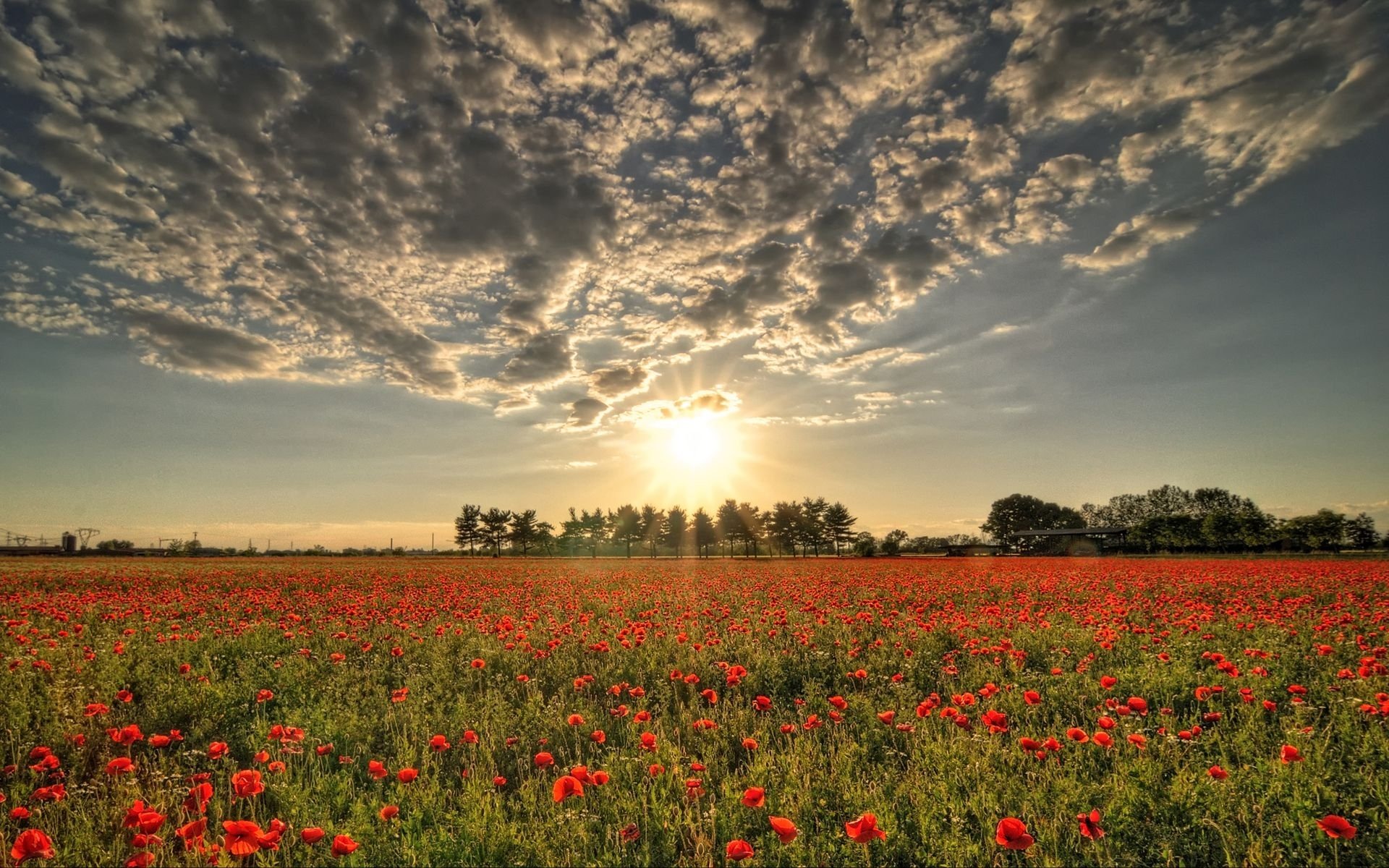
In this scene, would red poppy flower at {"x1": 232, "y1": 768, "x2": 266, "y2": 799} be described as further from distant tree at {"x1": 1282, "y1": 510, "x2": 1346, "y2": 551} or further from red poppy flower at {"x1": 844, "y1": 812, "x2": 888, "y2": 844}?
distant tree at {"x1": 1282, "y1": 510, "x2": 1346, "y2": 551}

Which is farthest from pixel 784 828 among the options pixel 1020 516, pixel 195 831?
pixel 1020 516

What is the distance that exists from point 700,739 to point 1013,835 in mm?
3134

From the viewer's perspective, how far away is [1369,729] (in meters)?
4.71

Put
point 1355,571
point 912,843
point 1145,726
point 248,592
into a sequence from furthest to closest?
point 1355,571
point 248,592
point 1145,726
point 912,843

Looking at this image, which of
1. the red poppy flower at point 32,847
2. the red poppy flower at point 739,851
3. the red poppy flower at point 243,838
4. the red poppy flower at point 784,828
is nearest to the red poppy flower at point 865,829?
the red poppy flower at point 784,828

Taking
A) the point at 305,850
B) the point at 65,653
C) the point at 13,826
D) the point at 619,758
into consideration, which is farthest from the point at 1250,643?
the point at 65,653

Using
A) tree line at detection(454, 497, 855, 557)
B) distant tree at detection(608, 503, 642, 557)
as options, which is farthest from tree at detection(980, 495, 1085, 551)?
distant tree at detection(608, 503, 642, 557)

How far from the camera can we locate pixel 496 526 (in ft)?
305

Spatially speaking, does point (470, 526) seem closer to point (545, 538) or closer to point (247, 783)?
point (545, 538)

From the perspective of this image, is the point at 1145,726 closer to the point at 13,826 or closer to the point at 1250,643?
the point at 1250,643

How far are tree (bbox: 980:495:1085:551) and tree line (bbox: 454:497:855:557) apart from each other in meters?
50.7

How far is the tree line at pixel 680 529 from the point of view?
91.8m

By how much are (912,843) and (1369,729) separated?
14.0 feet

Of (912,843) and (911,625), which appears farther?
(911,625)
